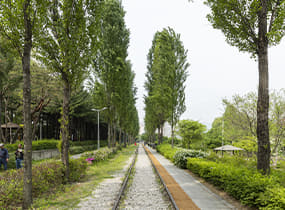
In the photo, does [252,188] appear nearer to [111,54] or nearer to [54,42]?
[54,42]

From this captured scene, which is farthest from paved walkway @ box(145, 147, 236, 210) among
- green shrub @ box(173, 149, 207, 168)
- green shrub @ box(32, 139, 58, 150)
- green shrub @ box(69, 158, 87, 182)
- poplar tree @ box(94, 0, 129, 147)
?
green shrub @ box(32, 139, 58, 150)

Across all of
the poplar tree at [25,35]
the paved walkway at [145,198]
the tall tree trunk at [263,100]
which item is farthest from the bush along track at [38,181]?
the tall tree trunk at [263,100]

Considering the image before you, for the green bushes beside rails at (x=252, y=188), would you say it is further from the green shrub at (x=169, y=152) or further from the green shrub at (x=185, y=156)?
the green shrub at (x=169, y=152)

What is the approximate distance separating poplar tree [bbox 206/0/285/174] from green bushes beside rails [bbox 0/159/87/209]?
311 inches

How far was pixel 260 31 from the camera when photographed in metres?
8.26

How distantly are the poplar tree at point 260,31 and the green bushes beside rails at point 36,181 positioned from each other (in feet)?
25.9

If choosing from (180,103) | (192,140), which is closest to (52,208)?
(180,103)

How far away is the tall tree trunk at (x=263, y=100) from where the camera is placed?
7682 millimetres

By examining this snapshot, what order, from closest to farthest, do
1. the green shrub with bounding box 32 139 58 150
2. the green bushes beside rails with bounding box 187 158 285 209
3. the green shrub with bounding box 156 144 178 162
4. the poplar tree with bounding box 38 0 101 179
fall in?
the green bushes beside rails with bounding box 187 158 285 209 → the poplar tree with bounding box 38 0 101 179 → the green shrub with bounding box 156 144 178 162 → the green shrub with bounding box 32 139 58 150

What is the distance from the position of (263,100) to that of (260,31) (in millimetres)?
2632

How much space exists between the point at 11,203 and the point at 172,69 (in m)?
21.0

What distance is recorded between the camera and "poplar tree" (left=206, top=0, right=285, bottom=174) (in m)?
7.77

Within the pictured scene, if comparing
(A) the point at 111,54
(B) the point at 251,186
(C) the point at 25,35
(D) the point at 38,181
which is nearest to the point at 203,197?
(B) the point at 251,186

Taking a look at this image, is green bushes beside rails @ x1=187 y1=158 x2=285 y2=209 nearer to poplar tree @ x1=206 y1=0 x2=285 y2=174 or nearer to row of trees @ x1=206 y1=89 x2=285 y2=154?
poplar tree @ x1=206 y1=0 x2=285 y2=174
